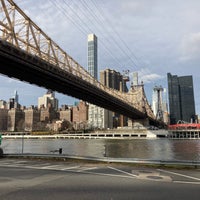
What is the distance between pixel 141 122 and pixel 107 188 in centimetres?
14314

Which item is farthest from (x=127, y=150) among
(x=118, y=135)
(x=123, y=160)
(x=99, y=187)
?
(x=118, y=135)

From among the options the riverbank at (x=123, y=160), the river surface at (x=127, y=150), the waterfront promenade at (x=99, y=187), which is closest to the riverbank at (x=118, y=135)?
the river surface at (x=127, y=150)

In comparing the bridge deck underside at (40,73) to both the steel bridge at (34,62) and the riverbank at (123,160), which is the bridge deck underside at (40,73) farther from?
the riverbank at (123,160)

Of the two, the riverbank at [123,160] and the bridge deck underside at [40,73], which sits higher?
the bridge deck underside at [40,73]

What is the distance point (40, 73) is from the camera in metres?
51.4

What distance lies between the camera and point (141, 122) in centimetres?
15112

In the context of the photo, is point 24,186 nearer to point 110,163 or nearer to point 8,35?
point 110,163

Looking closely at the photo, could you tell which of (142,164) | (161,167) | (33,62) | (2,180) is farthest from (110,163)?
(33,62)

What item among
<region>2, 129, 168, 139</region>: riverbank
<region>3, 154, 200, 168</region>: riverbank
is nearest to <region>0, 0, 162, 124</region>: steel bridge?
<region>3, 154, 200, 168</region>: riverbank

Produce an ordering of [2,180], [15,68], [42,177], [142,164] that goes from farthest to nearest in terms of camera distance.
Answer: [15,68], [142,164], [42,177], [2,180]

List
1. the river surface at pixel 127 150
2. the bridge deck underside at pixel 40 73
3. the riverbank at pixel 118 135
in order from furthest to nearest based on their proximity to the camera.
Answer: the riverbank at pixel 118 135
the bridge deck underside at pixel 40 73
the river surface at pixel 127 150

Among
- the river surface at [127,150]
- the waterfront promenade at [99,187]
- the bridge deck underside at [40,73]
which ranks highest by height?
the bridge deck underside at [40,73]

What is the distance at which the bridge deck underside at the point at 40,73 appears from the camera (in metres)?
42.6

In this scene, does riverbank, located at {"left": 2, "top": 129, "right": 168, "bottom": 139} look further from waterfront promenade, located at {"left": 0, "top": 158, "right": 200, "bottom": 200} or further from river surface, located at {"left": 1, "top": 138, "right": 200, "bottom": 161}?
waterfront promenade, located at {"left": 0, "top": 158, "right": 200, "bottom": 200}
